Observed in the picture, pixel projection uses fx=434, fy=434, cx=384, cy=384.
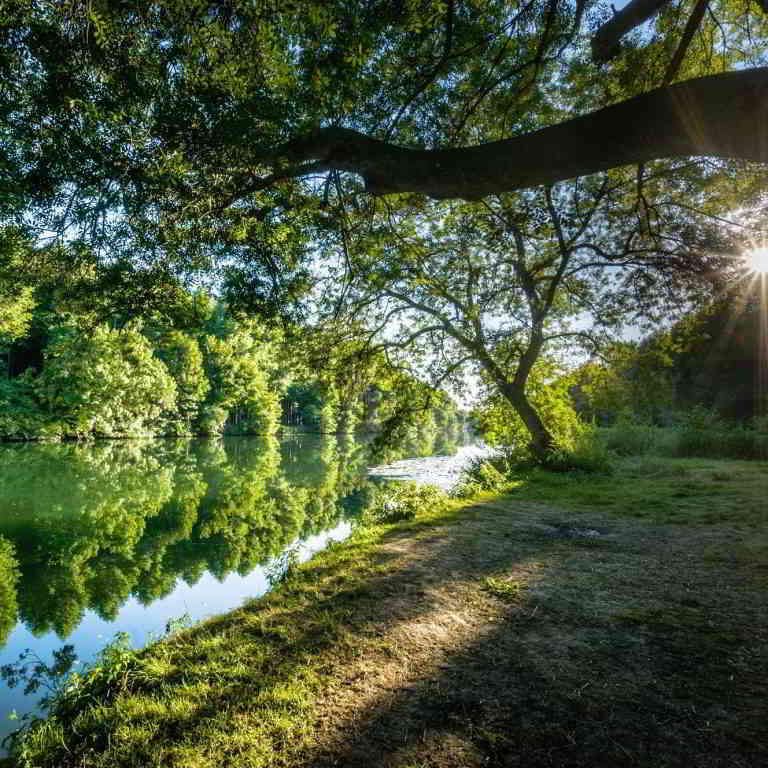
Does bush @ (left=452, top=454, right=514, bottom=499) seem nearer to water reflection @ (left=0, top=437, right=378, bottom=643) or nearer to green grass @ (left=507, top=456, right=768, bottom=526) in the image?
green grass @ (left=507, top=456, right=768, bottom=526)

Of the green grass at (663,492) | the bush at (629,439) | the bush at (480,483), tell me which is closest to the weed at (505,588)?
the green grass at (663,492)

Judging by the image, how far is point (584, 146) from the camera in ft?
8.36

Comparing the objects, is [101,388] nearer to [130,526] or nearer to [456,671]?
[130,526]

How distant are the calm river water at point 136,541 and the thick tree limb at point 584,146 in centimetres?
423

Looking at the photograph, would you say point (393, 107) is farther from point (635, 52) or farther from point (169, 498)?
point (169, 498)

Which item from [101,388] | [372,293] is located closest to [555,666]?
[372,293]

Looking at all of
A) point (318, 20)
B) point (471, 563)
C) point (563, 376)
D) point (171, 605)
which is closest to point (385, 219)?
point (318, 20)

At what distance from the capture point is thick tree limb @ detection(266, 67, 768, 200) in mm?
2141

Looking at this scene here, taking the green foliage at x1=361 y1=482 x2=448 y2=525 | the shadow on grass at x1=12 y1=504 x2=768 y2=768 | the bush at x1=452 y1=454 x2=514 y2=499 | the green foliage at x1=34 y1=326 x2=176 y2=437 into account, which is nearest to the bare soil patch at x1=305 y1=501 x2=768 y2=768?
the shadow on grass at x1=12 y1=504 x2=768 y2=768

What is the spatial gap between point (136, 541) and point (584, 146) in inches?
425

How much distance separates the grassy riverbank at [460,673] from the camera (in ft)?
6.92

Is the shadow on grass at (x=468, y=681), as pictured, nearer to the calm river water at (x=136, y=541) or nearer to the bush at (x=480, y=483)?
the calm river water at (x=136, y=541)

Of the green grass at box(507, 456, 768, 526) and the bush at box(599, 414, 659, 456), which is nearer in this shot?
the green grass at box(507, 456, 768, 526)

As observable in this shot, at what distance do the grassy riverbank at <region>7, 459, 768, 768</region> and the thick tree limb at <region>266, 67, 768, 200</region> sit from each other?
2932mm
